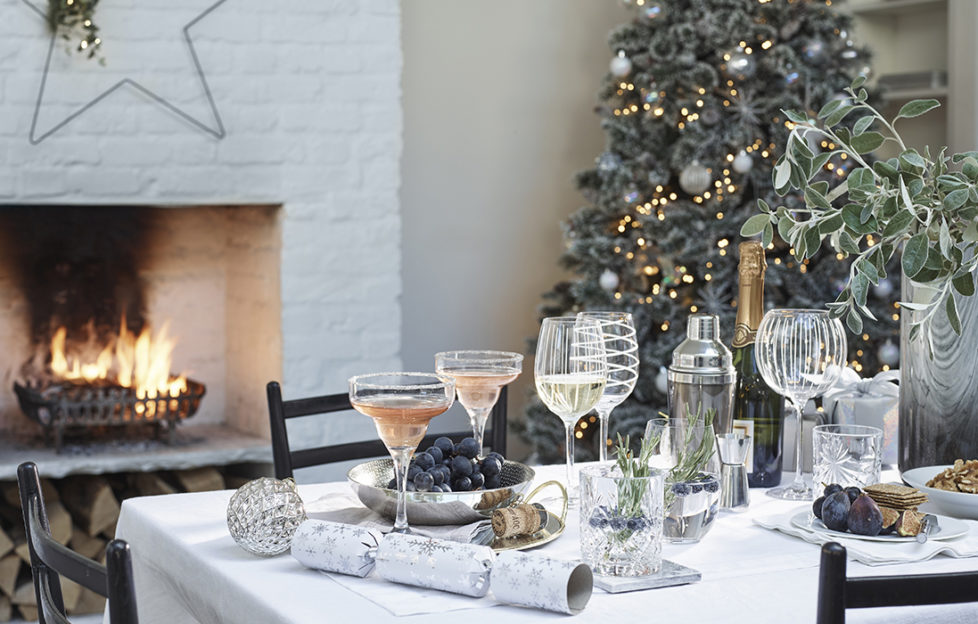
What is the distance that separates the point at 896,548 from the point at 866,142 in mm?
525

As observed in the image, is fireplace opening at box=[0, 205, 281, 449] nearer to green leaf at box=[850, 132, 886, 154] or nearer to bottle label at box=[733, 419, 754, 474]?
bottle label at box=[733, 419, 754, 474]

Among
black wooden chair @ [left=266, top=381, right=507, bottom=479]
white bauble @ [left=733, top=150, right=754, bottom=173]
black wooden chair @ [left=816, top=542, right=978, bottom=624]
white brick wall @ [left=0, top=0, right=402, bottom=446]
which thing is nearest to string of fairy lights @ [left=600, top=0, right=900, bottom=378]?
white bauble @ [left=733, top=150, right=754, bottom=173]

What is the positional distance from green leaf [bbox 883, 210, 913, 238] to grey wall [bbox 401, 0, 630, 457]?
8.78 ft

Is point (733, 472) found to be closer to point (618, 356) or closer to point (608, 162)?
point (618, 356)

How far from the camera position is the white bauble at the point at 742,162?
3404mm

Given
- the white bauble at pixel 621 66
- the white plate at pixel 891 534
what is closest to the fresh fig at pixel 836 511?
the white plate at pixel 891 534

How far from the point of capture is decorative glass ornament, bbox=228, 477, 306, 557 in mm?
1325

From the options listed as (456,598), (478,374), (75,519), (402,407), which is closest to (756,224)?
(478,374)

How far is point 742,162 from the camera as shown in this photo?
11.2ft

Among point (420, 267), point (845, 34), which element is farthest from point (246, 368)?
point (845, 34)

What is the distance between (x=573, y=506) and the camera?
1592 mm

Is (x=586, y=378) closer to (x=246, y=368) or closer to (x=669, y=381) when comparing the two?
(x=669, y=381)

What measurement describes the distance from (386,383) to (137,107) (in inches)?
80.4

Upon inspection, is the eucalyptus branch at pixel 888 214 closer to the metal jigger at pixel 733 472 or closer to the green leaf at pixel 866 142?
the green leaf at pixel 866 142
